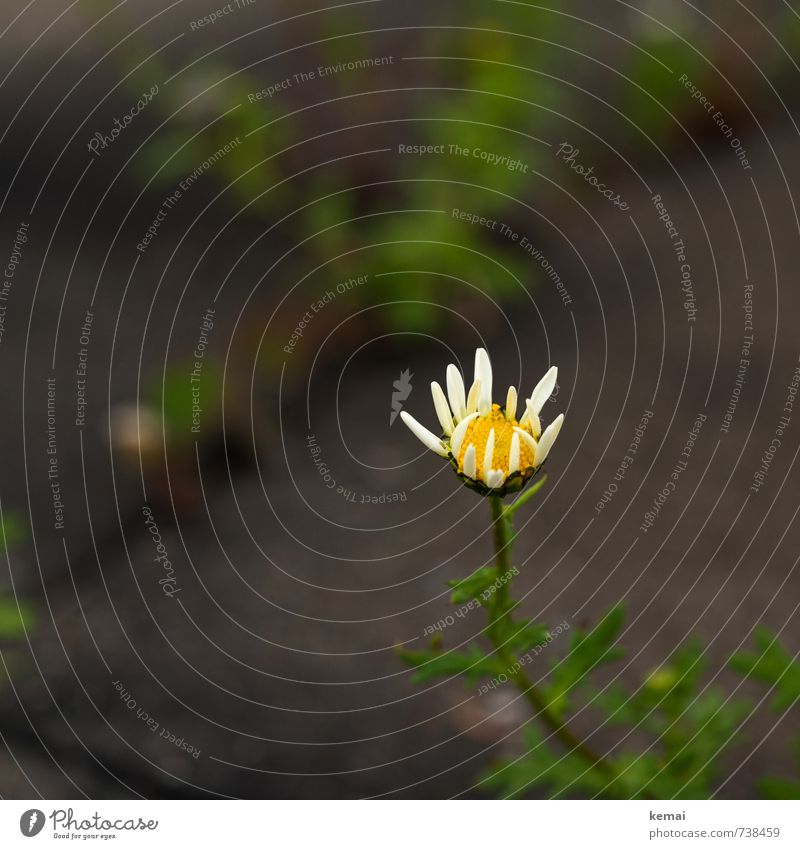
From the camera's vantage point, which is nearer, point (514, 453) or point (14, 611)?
point (514, 453)

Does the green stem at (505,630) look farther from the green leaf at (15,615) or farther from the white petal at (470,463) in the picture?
the green leaf at (15,615)

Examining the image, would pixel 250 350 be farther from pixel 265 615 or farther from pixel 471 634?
pixel 471 634

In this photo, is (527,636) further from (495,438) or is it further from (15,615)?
(15,615)

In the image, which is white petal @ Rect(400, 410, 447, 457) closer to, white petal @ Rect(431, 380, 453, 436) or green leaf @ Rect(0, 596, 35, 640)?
white petal @ Rect(431, 380, 453, 436)

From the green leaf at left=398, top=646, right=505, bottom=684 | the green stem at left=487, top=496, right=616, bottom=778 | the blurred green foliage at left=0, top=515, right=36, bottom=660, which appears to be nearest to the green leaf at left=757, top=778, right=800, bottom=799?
the green stem at left=487, top=496, right=616, bottom=778

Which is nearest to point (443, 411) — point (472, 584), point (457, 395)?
point (457, 395)

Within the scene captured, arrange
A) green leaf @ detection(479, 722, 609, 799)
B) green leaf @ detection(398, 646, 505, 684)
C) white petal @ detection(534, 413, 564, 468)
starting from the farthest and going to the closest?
1. green leaf @ detection(479, 722, 609, 799)
2. green leaf @ detection(398, 646, 505, 684)
3. white petal @ detection(534, 413, 564, 468)

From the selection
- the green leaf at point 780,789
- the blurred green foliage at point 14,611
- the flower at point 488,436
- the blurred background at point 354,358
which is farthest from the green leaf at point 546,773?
the blurred green foliage at point 14,611
